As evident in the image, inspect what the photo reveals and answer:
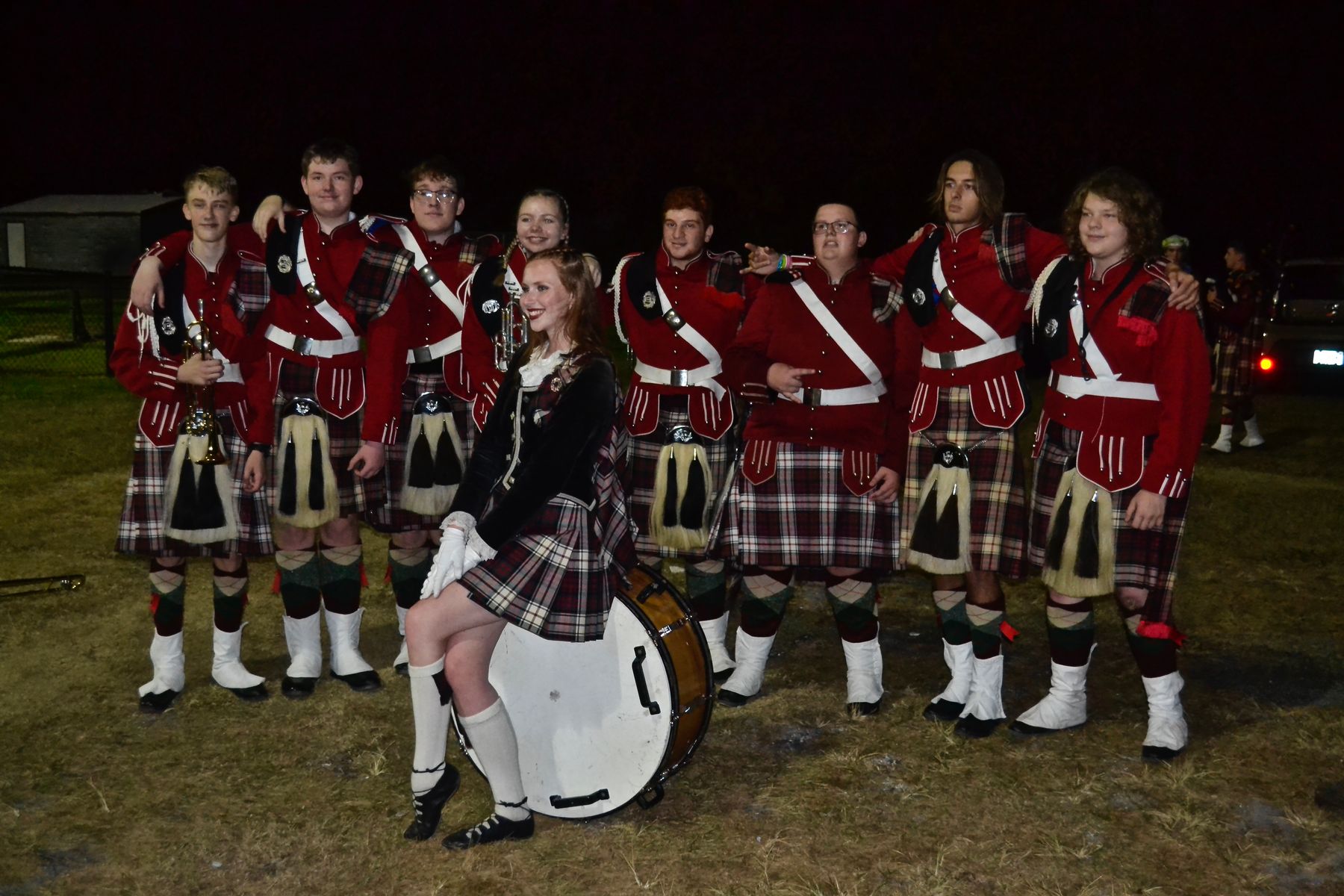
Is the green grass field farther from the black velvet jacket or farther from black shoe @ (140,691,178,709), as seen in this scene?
the black velvet jacket

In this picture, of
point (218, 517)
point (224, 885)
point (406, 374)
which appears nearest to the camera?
point (224, 885)

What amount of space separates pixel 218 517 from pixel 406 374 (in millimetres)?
1037

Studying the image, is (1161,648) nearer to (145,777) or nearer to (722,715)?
(722,715)

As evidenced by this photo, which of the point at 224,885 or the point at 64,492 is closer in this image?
the point at 224,885

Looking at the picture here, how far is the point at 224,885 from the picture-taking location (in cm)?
402

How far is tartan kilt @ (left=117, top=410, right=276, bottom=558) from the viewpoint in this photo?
531 centimetres

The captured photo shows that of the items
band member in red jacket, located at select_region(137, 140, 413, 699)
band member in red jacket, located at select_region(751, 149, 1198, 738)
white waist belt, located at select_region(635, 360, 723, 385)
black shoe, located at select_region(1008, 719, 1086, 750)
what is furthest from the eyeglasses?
black shoe, located at select_region(1008, 719, 1086, 750)

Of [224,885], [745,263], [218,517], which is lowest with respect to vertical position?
[224,885]

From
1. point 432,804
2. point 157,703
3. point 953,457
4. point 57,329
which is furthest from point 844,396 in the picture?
point 57,329

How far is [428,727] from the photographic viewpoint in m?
4.11

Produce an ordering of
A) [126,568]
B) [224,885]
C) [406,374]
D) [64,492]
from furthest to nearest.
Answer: [64,492], [126,568], [406,374], [224,885]

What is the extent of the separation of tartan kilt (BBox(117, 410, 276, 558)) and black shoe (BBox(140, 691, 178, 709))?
62 centimetres

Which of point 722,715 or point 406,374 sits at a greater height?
point 406,374

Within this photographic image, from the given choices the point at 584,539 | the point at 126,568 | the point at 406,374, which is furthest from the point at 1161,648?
the point at 126,568
